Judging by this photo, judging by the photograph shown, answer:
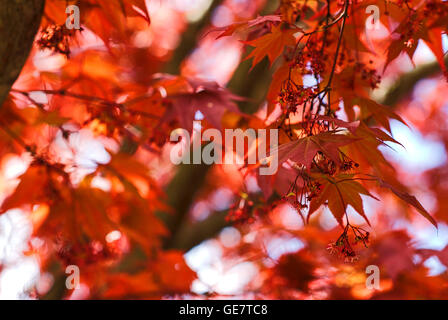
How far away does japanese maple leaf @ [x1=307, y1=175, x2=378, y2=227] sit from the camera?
0.89 m

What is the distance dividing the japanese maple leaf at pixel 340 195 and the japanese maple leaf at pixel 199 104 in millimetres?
385

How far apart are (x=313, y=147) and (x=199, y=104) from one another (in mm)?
549

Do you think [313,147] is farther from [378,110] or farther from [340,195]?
[378,110]

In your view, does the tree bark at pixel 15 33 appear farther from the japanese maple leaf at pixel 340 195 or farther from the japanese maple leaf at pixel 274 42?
the japanese maple leaf at pixel 340 195

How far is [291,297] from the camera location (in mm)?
1759

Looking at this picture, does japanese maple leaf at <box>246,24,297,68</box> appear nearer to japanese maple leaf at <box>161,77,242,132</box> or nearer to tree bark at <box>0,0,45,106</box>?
japanese maple leaf at <box>161,77,242,132</box>

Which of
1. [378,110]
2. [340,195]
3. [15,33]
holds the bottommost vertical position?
[340,195]

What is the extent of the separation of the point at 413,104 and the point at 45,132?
3.37 meters

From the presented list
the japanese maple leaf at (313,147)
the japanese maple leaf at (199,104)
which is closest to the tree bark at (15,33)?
the japanese maple leaf at (199,104)

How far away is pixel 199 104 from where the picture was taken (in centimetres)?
125

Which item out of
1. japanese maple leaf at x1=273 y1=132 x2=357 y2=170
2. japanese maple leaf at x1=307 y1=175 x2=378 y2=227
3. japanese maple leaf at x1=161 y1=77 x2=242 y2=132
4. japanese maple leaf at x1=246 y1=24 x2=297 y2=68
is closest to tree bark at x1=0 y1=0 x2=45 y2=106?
japanese maple leaf at x1=161 y1=77 x2=242 y2=132

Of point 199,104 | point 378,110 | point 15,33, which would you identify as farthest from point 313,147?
point 15,33

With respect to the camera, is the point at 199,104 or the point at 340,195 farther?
the point at 199,104

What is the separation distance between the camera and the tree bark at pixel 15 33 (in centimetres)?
95
